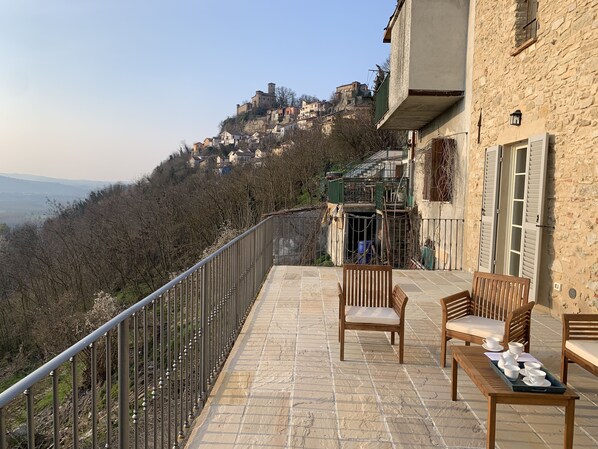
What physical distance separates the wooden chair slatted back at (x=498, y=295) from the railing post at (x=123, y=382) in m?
3.13

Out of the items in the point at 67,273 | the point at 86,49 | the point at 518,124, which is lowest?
the point at 67,273

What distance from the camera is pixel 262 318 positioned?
17.4 feet

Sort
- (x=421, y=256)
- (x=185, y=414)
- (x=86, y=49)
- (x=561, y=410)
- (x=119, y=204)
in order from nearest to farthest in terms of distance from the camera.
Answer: (x=185, y=414) → (x=561, y=410) → (x=421, y=256) → (x=86, y=49) → (x=119, y=204)

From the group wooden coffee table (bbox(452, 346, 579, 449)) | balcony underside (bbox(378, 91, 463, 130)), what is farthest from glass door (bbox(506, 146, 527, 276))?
wooden coffee table (bbox(452, 346, 579, 449))

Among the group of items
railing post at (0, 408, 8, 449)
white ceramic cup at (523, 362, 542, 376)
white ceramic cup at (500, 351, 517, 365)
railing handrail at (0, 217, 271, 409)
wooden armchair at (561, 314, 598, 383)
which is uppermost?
railing handrail at (0, 217, 271, 409)

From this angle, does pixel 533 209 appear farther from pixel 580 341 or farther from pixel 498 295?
pixel 580 341

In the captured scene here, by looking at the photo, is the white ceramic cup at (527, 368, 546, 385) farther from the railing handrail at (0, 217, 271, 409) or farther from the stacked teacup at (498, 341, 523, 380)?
the railing handrail at (0, 217, 271, 409)

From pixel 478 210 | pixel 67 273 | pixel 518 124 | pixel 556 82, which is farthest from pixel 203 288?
pixel 67 273

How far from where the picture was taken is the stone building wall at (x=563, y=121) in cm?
466

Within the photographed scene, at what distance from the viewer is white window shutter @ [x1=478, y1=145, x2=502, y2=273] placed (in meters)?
6.88

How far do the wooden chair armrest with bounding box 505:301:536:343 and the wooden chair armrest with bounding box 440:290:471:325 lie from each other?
21.3 inches

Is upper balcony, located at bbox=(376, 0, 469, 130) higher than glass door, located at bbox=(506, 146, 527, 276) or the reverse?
higher

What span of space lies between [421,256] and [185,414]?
988 cm

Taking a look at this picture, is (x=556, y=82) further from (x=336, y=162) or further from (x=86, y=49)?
(x=86, y=49)
